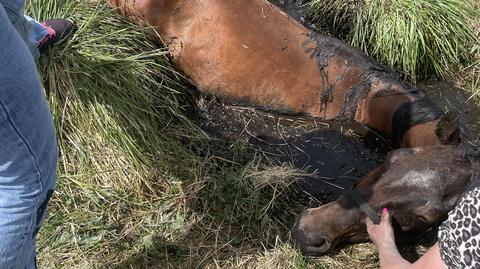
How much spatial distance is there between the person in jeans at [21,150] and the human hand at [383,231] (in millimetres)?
1861

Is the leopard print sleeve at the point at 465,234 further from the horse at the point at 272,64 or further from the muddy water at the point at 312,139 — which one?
the horse at the point at 272,64

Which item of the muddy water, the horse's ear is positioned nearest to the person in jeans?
the horse's ear

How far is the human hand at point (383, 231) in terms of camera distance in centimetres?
311

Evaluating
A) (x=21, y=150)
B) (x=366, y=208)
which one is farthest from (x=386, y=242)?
(x=21, y=150)

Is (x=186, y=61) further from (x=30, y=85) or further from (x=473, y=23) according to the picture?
(x=30, y=85)

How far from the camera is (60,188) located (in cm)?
353

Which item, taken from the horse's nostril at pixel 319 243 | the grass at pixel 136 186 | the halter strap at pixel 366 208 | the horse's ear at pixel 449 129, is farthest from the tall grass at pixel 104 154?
the horse's ear at pixel 449 129

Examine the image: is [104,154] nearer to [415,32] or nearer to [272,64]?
[272,64]

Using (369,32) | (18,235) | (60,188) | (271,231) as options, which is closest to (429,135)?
(271,231)

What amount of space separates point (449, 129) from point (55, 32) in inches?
93.6

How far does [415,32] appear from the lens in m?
4.62

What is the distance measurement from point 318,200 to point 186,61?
1541 millimetres

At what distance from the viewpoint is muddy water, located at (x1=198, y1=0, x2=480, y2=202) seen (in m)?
4.12

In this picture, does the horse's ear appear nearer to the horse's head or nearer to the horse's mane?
the horse's head
